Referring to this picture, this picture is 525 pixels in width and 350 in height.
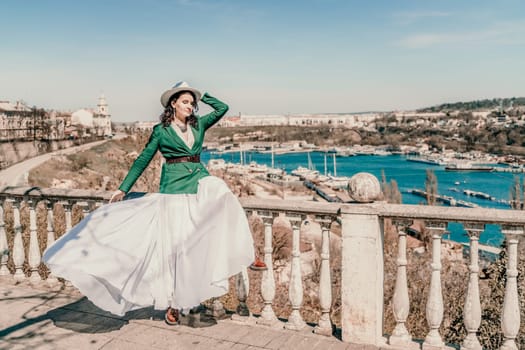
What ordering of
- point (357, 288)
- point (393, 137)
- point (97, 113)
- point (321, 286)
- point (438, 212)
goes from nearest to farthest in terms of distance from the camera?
point (438, 212), point (357, 288), point (321, 286), point (97, 113), point (393, 137)

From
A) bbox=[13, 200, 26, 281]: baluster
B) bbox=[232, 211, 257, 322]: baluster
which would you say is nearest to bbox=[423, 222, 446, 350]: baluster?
bbox=[232, 211, 257, 322]: baluster

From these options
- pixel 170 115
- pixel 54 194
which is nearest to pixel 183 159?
pixel 170 115

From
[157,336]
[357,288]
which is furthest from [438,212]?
[157,336]

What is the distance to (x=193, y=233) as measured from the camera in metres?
3.62

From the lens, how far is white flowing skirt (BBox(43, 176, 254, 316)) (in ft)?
11.5

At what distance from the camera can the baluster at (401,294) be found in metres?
3.38

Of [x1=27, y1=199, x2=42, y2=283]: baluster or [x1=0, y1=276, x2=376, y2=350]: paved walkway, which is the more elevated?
[x1=27, y1=199, x2=42, y2=283]: baluster

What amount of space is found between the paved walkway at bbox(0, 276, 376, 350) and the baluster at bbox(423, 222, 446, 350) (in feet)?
1.43

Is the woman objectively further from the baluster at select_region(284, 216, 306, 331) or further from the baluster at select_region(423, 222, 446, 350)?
the baluster at select_region(423, 222, 446, 350)

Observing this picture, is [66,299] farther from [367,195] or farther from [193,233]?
[367,195]

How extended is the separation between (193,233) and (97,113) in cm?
9757

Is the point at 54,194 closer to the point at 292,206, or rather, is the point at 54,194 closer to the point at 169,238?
the point at 169,238

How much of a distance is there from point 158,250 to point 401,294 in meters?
1.80

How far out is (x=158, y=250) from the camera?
3.76 m
